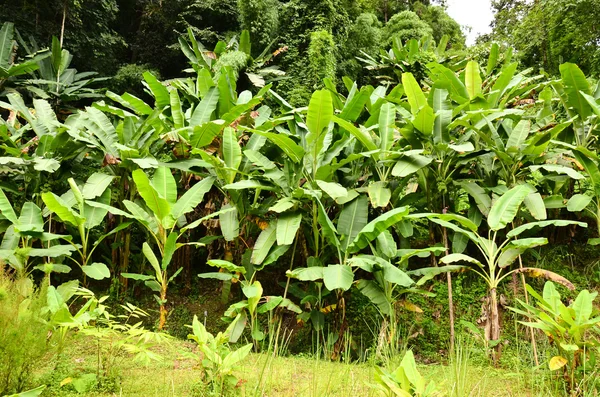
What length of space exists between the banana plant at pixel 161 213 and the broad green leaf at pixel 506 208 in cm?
236

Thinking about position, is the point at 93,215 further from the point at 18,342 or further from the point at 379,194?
the point at 379,194

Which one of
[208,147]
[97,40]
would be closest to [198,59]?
[97,40]

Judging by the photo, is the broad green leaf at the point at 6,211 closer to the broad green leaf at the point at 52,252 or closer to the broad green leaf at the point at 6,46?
the broad green leaf at the point at 52,252

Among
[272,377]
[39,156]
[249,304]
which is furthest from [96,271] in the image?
[272,377]

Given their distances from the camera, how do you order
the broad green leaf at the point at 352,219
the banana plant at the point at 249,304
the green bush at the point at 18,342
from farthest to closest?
1. the broad green leaf at the point at 352,219
2. the banana plant at the point at 249,304
3. the green bush at the point at 18,342

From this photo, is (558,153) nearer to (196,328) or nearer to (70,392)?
(196,328)

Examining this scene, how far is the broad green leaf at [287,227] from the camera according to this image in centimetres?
365

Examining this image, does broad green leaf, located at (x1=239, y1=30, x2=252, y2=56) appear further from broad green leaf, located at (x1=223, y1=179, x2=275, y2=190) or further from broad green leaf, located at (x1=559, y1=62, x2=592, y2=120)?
broad green leaf, located at (x1=559, y1=62, x2=592, y2=120)

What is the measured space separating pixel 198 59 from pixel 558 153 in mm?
Result: 6851

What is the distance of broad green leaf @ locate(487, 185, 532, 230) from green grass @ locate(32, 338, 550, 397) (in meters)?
1.15

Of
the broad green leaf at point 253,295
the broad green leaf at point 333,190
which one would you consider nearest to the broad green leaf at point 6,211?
the broad green leaf at point 253,295

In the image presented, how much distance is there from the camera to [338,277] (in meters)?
3.29

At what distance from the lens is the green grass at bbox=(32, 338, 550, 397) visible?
198 cm

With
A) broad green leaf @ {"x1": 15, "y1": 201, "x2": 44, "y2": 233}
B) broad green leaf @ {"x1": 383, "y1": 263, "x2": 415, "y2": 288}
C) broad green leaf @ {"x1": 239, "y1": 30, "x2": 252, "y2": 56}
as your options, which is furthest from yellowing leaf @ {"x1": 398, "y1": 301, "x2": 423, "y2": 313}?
broad green leaf @ {"x1": 239, "y1": 30, "x2": 252, "y2": 56}
